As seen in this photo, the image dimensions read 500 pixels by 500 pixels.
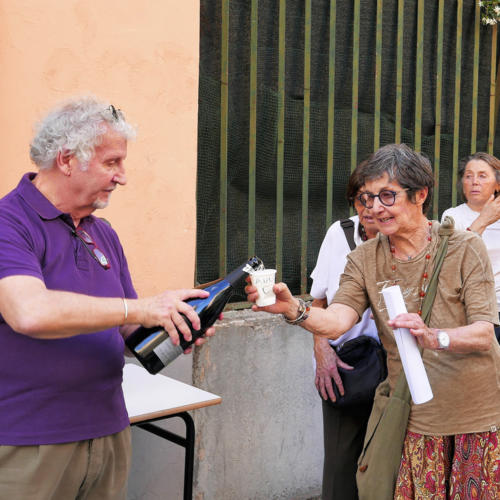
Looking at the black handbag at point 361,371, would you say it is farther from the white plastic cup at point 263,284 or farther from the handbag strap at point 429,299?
the white plastic cup at point 263,284

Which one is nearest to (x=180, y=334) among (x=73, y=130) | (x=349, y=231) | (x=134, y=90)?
(x=73, y=130)

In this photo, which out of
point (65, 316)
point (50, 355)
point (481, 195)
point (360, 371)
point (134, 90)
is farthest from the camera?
point (481, 195)

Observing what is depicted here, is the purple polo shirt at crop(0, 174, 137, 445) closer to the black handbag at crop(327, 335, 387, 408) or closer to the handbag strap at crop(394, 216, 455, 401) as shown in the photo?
the handbag strap at crop(394, 216, 455, 401)

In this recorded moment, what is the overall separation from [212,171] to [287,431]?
5.41 ft

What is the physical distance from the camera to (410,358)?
7.45 ft

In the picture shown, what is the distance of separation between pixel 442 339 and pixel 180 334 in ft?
2.95

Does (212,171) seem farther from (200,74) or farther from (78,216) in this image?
(78,216)

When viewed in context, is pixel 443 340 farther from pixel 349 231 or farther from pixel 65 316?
pixel 65 316

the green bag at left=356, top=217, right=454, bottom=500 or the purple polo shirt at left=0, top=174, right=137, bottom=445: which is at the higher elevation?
the purple polo shirt at left=0, top=174, right=137, bottom=445

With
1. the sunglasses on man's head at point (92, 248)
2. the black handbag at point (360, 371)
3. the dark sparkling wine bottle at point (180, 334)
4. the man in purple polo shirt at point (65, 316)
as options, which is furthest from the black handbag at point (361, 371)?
the sunglasses on man's head at point (92, 248)

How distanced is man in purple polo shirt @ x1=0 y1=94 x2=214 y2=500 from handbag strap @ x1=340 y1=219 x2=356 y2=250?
1287 millimetres

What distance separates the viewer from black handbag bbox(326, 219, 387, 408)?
10.3 ft

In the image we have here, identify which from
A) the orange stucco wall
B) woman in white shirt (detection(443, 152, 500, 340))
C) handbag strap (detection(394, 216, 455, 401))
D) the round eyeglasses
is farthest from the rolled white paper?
woman in white shirt (detection(443, 152, 500, 340))

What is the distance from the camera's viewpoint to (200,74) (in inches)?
159
